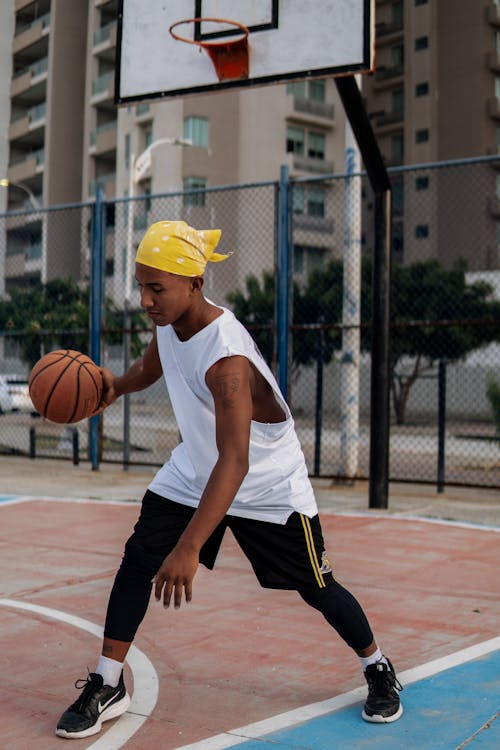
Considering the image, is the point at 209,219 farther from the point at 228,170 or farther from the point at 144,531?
the point at 144,531

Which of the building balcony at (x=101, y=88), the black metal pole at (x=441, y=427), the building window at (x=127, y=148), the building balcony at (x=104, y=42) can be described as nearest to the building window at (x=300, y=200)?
the building window at (x=127, y=148)

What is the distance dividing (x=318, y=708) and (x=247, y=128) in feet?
154

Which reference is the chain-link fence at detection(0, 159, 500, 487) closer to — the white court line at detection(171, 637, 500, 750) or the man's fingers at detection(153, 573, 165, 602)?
the white court line at detection(171, 637, 500, 750)

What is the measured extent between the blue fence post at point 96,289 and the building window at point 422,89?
47941mm

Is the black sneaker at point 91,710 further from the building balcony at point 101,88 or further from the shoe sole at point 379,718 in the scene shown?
the building balcony at point 101,88

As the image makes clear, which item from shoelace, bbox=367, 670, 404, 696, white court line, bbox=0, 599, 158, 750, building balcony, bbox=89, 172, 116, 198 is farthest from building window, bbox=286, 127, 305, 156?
shoelace, bbox=367, 670, 404, 696

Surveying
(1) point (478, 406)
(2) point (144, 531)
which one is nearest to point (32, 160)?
(1) point (478, 406)

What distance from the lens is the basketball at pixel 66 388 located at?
13.4ft

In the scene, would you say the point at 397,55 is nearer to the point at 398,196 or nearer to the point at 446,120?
the point at 446,120

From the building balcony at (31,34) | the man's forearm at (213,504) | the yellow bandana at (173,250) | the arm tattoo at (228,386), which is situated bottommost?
the man's forearm at (213,504)

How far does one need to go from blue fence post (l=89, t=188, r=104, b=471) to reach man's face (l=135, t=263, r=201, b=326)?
917 centimetres

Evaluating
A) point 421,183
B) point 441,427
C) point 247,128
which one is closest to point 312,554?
point 441,427

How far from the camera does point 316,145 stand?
171ft

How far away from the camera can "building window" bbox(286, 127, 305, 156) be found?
167 ft
